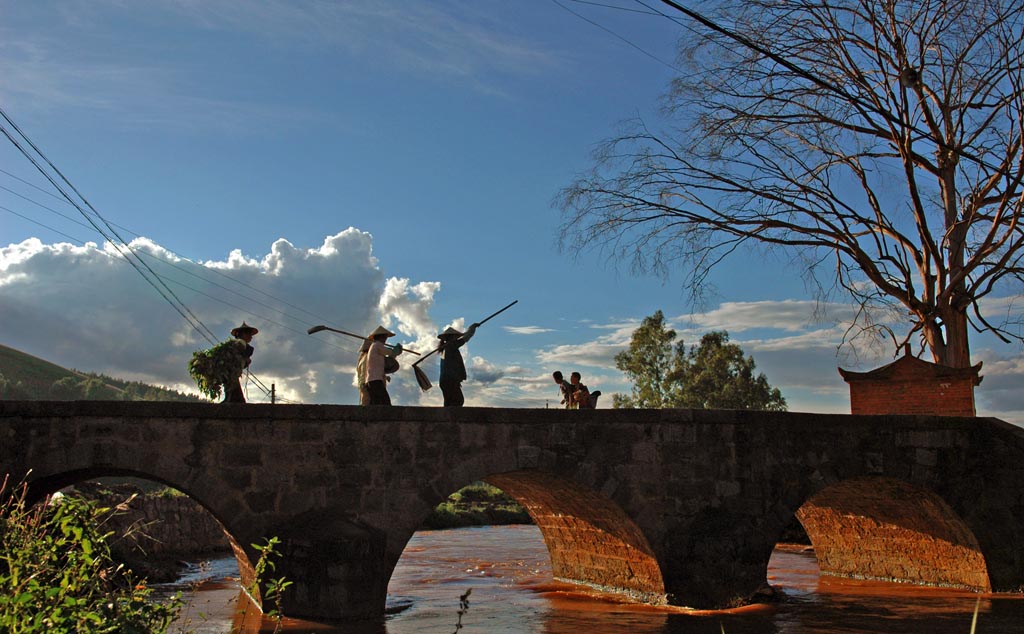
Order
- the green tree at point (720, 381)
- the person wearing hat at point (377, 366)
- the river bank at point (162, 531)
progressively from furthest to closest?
the green tree at point (720, 381)
the river bank at point (162, 531)
the person wearing hat at point (377, 366)

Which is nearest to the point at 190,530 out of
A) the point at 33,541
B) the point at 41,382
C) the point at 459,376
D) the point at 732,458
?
the point at 459,376

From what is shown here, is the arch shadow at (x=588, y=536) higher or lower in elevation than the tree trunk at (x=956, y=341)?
lower

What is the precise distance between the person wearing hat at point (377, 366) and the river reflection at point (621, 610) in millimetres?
2662

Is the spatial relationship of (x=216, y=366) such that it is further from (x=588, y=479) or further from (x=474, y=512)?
(x=474, y=512)

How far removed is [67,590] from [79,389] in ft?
194

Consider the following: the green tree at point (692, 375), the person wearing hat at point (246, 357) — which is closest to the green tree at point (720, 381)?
the green tree at point (692, 375)

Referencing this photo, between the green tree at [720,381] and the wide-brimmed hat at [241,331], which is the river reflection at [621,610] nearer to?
the wide-brimmed hat at [241,331]

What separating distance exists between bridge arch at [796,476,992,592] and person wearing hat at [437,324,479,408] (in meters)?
5.45

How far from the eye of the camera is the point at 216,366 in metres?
11.3

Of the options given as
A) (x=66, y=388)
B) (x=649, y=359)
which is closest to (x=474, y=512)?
(x=649, y=359)

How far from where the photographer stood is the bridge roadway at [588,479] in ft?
33.2

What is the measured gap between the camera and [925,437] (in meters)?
13.6

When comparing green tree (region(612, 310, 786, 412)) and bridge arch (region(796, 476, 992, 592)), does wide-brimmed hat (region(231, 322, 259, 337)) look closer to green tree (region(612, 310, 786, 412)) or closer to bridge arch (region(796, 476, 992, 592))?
bridge arch (region(796, 476, 992, 592))

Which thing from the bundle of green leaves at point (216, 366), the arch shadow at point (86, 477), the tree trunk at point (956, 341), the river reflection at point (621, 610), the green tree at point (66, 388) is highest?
the green tree at point (66, 388)
